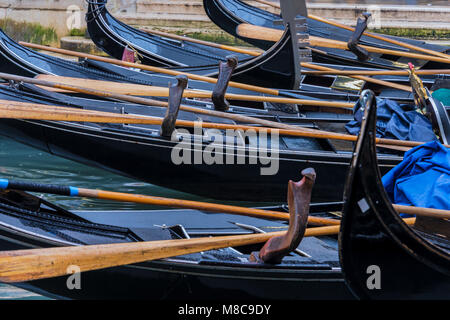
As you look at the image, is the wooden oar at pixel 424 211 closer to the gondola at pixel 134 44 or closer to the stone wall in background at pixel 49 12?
the gondola at pixel 134 44

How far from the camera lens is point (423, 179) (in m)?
2.18

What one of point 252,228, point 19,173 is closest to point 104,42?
point 19,173

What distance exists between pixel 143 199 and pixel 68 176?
5.52 feet

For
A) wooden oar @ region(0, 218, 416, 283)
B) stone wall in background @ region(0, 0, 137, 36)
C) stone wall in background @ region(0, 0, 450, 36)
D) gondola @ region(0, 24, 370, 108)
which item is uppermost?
stone wall in background @ region(0, 0, 450, 36)

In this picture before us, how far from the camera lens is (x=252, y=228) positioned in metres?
2.23

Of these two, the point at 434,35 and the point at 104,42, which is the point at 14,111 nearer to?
the point at 104,42

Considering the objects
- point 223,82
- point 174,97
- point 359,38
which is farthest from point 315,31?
point 174,97

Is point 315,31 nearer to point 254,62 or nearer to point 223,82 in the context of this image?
point 254,62

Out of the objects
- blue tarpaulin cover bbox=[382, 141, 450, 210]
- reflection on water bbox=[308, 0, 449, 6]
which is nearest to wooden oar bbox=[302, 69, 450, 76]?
blue tarpaulin cover bbox=[382, 141, 450, 210]

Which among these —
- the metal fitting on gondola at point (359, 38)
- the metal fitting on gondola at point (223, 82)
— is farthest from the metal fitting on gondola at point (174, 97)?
the metal fitting on gondola at point (359, 38)

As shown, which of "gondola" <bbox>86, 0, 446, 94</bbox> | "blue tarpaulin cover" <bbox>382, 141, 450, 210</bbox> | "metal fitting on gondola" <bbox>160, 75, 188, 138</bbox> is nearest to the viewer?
"blue tarpaulin cover" <bbox>382, 141, 450, 210</bbox>

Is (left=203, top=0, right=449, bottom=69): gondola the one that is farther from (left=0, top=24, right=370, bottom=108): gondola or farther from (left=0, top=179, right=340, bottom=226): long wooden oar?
(left=0, top=179, right=340, bottom=226): long wooden oar

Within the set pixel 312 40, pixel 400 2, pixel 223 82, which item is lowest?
pixel 223 82

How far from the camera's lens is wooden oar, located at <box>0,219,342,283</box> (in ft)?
5.02
